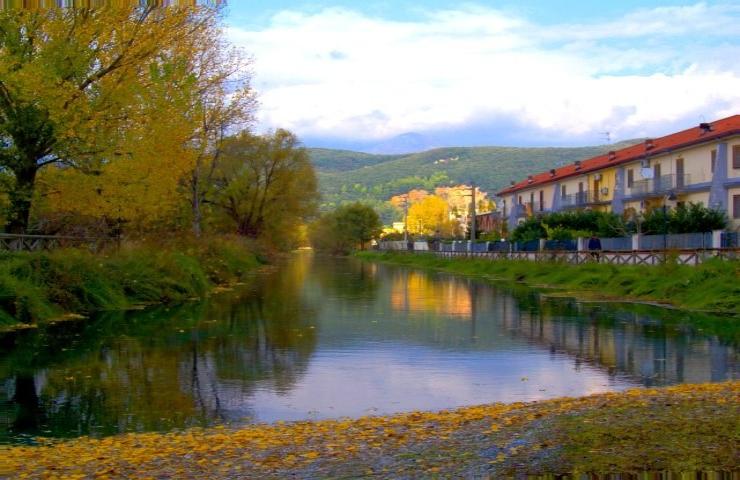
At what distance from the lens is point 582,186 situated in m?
80.9

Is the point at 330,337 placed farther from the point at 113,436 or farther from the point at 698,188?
the point at 698,188

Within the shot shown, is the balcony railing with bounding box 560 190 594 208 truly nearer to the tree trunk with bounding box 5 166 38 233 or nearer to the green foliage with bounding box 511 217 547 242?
the green foliage with bounding box 511 217 547 242

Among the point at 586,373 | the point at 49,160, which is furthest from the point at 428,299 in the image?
the point at 586,373

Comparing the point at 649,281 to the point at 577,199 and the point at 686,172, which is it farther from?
the point at 577,199

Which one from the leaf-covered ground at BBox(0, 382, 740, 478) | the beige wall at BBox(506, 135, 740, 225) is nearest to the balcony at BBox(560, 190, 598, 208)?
the beige wall at BBox(506, 135, 740, 225)

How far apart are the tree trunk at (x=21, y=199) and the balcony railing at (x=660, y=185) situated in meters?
46.2

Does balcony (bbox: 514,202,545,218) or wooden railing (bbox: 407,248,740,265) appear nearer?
wooden railing (bbox: 407,248,740,265)

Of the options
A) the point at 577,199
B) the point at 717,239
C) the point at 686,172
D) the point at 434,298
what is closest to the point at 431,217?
the point at 577,199

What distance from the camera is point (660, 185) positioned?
6244 cm

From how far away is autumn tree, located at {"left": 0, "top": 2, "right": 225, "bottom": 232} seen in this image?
25906 mm

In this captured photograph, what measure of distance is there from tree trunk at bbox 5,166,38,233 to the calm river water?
5429 mm

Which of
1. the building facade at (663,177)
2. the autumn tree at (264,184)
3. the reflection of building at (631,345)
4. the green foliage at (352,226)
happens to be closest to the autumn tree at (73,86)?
the reflection of building at (631,345)

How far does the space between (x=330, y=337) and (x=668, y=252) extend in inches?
814

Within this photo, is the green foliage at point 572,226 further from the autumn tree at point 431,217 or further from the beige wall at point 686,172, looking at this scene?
the autumn tree at point 431,217
